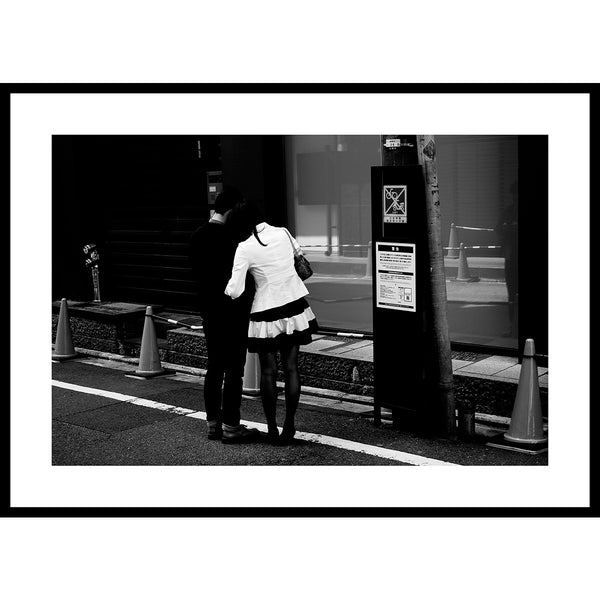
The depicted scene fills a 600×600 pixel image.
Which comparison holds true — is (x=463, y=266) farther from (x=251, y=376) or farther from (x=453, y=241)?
(x=251, y=376)

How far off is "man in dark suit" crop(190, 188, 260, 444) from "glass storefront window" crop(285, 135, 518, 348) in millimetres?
2677

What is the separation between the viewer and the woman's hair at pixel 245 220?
7262 millimetres

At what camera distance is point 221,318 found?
7.55 metres

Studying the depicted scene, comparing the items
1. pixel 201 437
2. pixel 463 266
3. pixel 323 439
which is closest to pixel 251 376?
pixel 201 437

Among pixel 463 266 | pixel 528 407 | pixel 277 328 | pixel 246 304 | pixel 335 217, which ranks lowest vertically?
pixel 528 407

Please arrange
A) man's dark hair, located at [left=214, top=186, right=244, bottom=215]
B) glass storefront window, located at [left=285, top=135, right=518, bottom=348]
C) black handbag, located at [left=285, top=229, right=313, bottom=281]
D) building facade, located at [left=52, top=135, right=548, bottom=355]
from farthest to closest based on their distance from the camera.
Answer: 1. glass storefront window, located at [left=285, top=135, right=518, bottom=348]
2. building facade, located at [left=52, top=135, right=548, bottom=355]
3. black handbag, located at [left=285, top=229, right=313, bottom=281]
4. man's dark hair, located at [left=214, top=186, right=244, bottom=215]

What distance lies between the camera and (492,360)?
8.91 metres

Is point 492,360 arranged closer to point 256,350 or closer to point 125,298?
point 256,350

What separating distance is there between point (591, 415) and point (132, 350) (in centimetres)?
673

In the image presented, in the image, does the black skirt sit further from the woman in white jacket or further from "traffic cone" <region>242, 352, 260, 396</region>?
"traffic cone" <region>242, 352, 260, 396</region>

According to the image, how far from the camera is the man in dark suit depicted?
743cm

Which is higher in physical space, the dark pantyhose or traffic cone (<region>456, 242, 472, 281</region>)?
traffic cone (<region>456, 242, 472, 281</region>)

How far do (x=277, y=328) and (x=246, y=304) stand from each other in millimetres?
356

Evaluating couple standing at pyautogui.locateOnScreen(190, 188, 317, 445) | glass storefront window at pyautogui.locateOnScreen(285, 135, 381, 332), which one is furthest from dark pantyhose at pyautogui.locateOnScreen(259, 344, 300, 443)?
glass storefront window at pyautogui.locateOnScreen(285, 135, 381, 332)
